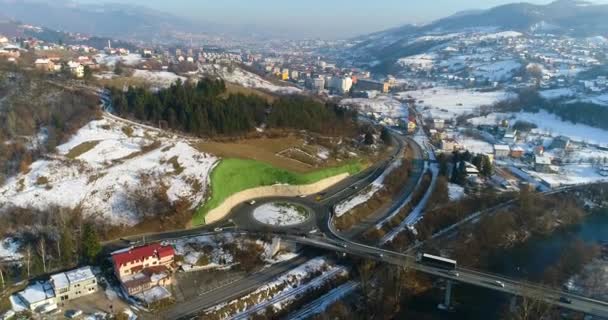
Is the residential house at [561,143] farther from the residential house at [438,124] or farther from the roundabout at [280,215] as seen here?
the roundabout at [280,215]

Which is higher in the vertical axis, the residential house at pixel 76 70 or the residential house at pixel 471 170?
the residential house at pixel 76 70

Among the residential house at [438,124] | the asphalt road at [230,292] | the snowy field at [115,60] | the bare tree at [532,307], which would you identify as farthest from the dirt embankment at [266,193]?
the snowy field at [115,60]

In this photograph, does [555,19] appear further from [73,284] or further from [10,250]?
[10,250]

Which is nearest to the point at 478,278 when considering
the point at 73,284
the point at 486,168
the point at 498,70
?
the point at 73,284

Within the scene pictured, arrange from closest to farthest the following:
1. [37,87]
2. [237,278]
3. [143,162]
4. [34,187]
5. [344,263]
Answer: [237,278] → [344,263] → [34,187] → [143,162] → [37,87]

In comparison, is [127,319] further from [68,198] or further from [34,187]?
[34,187]

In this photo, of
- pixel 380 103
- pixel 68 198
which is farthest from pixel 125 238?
pixel 380 103
